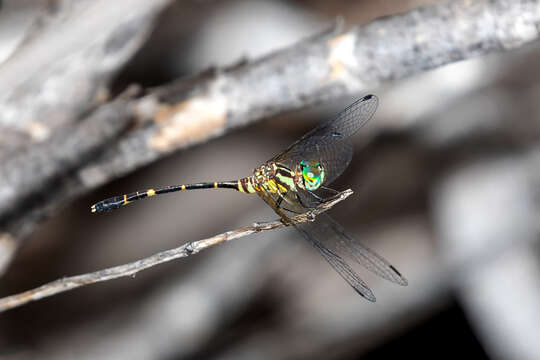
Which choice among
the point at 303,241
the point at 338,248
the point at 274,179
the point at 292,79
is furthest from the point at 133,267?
the point at 303,241

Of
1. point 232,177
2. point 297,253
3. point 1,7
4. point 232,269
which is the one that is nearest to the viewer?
point 1,7

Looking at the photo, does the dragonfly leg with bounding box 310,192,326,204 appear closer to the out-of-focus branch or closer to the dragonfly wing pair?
the dragonfly wing pair

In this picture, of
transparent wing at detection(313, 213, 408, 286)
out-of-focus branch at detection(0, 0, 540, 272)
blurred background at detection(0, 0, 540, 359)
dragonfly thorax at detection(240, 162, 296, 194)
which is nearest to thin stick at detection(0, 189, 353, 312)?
out-of-focus branch at detection(0, 0, 540, 272)

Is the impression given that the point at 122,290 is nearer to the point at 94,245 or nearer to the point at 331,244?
the point at 94,245

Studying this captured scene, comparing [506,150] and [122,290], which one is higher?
[122,290]

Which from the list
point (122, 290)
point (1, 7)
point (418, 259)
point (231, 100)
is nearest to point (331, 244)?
point (231, 100)

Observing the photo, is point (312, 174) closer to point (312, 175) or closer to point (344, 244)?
point (312, 175)
